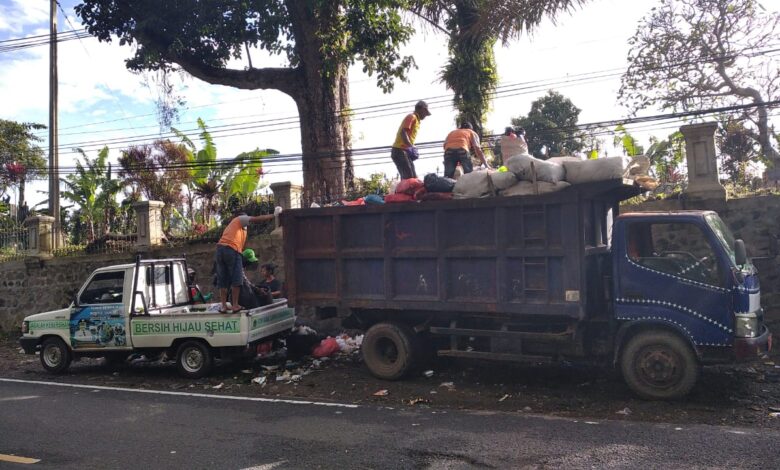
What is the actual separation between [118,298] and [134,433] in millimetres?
3902

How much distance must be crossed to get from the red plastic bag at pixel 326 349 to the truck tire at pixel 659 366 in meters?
4.66

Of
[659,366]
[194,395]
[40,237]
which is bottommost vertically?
[194,395]

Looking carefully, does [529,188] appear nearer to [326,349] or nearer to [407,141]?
[407,141]

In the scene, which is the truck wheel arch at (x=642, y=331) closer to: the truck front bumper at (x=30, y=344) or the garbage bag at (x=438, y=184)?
the garbage bag at (x=438, y=184)

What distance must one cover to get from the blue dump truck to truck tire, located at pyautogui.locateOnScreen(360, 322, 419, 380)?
16 mm

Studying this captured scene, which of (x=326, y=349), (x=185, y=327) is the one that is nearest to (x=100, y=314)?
(x=185, y=327)

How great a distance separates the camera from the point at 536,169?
703cm

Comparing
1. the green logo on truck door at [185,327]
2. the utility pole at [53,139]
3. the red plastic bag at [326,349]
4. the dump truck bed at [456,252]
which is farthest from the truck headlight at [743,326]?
the utility pole at [53,139]

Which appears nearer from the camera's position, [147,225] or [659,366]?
[659,366]

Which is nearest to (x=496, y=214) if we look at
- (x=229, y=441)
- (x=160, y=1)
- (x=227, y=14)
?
(x=229, y=441)

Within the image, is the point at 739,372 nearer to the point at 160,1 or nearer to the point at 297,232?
the point at 297,232

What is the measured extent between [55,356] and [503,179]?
320 inches

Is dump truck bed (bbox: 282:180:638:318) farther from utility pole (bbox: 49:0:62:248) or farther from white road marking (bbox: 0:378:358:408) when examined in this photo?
utility pole (bbox: 49:0:62:248)

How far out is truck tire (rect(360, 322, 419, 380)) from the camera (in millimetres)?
7910
